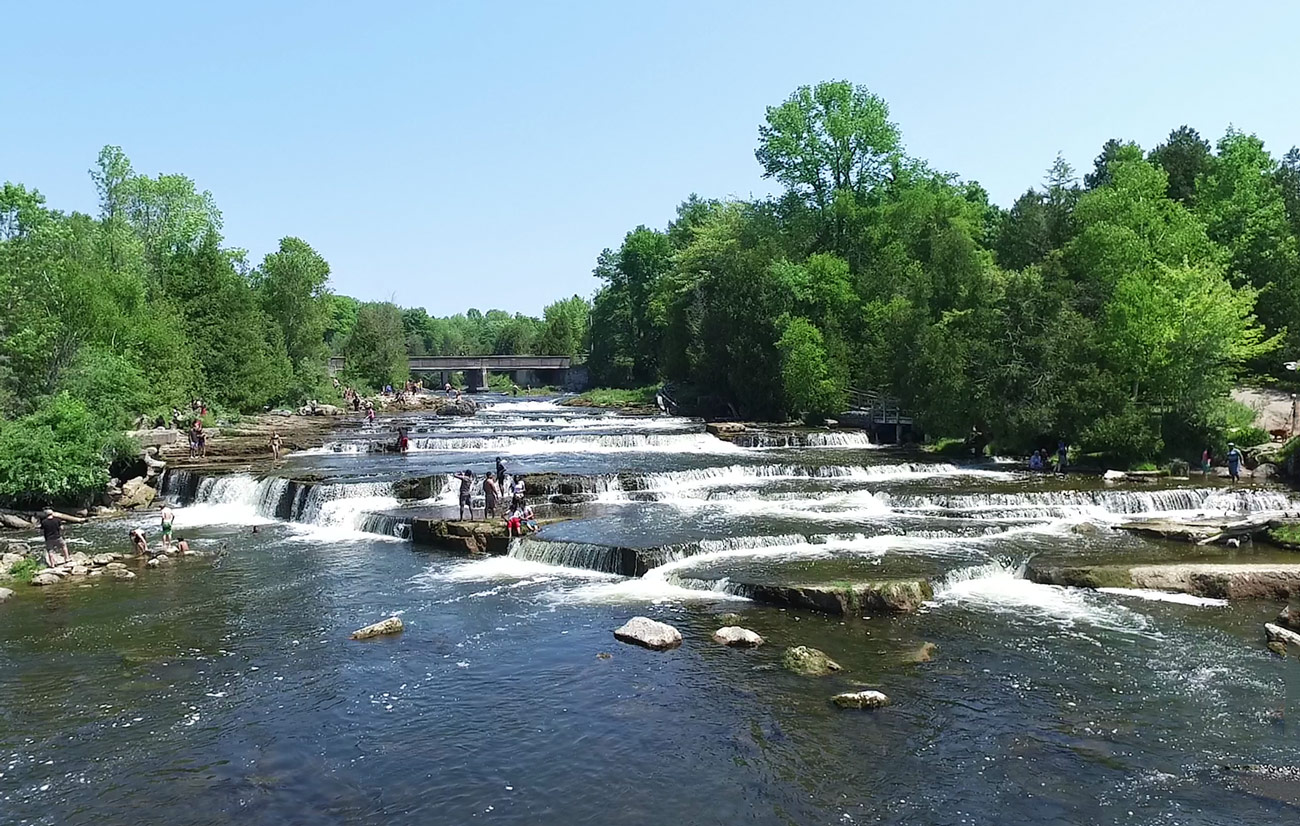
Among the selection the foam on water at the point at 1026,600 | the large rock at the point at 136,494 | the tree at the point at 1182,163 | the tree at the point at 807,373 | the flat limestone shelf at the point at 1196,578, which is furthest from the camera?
the tree at the point at 1182,163

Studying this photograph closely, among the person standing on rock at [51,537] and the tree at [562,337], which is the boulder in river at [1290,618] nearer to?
the person standing on rock at [51,537]

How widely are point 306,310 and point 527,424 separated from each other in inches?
1269

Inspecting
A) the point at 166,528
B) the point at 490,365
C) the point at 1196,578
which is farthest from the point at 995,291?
the point at 490,365

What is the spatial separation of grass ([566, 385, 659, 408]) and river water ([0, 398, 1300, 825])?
53.7 m

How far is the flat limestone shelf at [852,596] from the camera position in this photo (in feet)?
63.9

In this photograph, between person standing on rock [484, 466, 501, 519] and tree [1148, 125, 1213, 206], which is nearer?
person standing on rock [484, 466, 501, 519]

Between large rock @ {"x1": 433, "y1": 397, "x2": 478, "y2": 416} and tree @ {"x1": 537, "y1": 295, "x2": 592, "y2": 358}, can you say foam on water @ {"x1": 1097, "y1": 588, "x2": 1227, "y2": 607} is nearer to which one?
large rock @ {"x1": 433, "y1": 397, "x2": 478, "y2": 416}

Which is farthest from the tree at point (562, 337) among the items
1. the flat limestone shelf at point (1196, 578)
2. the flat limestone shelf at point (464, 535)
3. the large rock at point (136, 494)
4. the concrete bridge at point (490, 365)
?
the flat limestone shelf at point (1196, 578)

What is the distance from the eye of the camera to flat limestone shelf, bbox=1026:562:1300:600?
20.2m

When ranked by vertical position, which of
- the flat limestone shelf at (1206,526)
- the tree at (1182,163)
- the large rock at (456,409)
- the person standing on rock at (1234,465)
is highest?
the tree at (1182,163)

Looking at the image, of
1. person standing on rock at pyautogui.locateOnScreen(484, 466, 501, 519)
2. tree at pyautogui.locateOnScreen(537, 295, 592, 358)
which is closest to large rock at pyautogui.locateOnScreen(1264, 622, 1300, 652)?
person standing on rock at pyautogui.locateOnScreen(484, 466, 501, 519)

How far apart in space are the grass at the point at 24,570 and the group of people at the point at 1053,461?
35732 millimetres

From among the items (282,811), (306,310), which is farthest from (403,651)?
(306,310)

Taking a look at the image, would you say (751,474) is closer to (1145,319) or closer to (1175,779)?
(1145,319)
